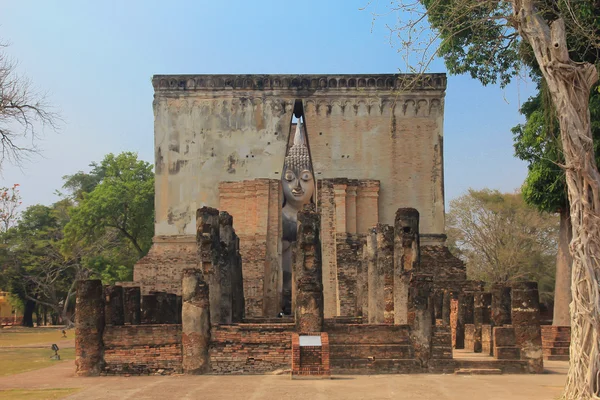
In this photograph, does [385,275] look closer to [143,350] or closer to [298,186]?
[143,350]

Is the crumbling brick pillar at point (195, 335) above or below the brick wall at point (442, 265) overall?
below

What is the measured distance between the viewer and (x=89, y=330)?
1301 centimetres

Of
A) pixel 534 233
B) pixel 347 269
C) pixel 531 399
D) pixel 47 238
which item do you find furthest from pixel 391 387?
pixel 47 238

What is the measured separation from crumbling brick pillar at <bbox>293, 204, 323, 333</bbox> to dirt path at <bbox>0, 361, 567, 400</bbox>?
3.80ft

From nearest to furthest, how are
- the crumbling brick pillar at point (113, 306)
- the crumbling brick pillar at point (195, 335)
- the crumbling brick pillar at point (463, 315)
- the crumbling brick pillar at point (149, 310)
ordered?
the crumbling brick pillar at point (195, 335)
the crumbling brick pillar at point (113, 306)
the crumbling brick pillar at point (149, 310)
the crumbling brick pillar at point (463, 315)

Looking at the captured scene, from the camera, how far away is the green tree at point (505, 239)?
107 feet

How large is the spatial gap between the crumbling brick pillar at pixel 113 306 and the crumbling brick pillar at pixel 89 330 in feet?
4.01

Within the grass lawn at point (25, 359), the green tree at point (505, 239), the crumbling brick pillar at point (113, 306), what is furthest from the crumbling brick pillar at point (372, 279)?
the green tree at point (505, 239)

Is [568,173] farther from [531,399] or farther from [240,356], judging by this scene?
[240,356]

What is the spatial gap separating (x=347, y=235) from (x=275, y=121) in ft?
14.7

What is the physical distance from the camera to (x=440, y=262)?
2383cm

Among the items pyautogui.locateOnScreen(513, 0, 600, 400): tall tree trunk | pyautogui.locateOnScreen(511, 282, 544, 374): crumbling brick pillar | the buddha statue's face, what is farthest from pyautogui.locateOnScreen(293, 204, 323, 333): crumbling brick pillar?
the buddha statue's face

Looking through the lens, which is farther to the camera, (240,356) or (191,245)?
(191,245)

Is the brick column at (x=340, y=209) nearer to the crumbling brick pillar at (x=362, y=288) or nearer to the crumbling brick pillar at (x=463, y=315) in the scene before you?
the crumbling brick pillar at (x=362, y=288)
